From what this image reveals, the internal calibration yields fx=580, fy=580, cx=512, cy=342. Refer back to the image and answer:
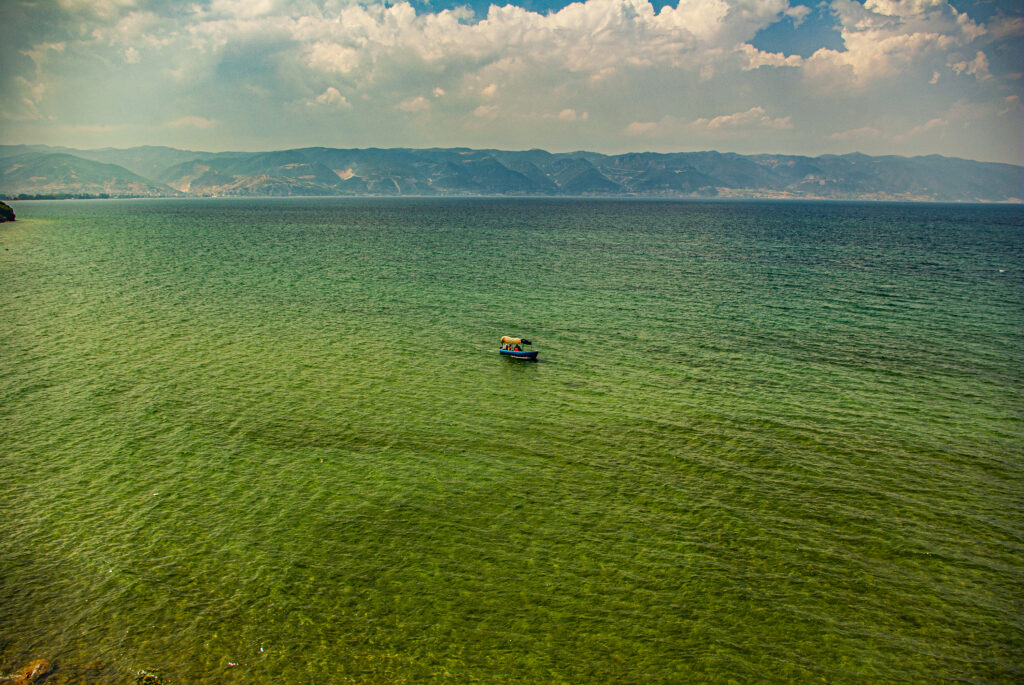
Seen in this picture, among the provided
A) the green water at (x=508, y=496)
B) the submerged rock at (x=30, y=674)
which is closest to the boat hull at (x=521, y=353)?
the green water at (x=508, y=496)

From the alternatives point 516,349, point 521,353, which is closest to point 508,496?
point 521,353

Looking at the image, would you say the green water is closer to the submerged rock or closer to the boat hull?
the submerged rock

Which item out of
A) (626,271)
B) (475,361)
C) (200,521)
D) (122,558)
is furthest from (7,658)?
(626,271)

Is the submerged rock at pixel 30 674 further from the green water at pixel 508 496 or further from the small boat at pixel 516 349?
the small boat at pixel 516 349

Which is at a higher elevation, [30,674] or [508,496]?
[508,496]

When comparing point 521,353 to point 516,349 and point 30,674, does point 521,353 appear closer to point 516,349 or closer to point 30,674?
point 516,349

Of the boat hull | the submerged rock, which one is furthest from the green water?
the boat hull

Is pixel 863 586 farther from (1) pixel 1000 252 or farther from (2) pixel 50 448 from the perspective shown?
(1) pixel 1000 252
